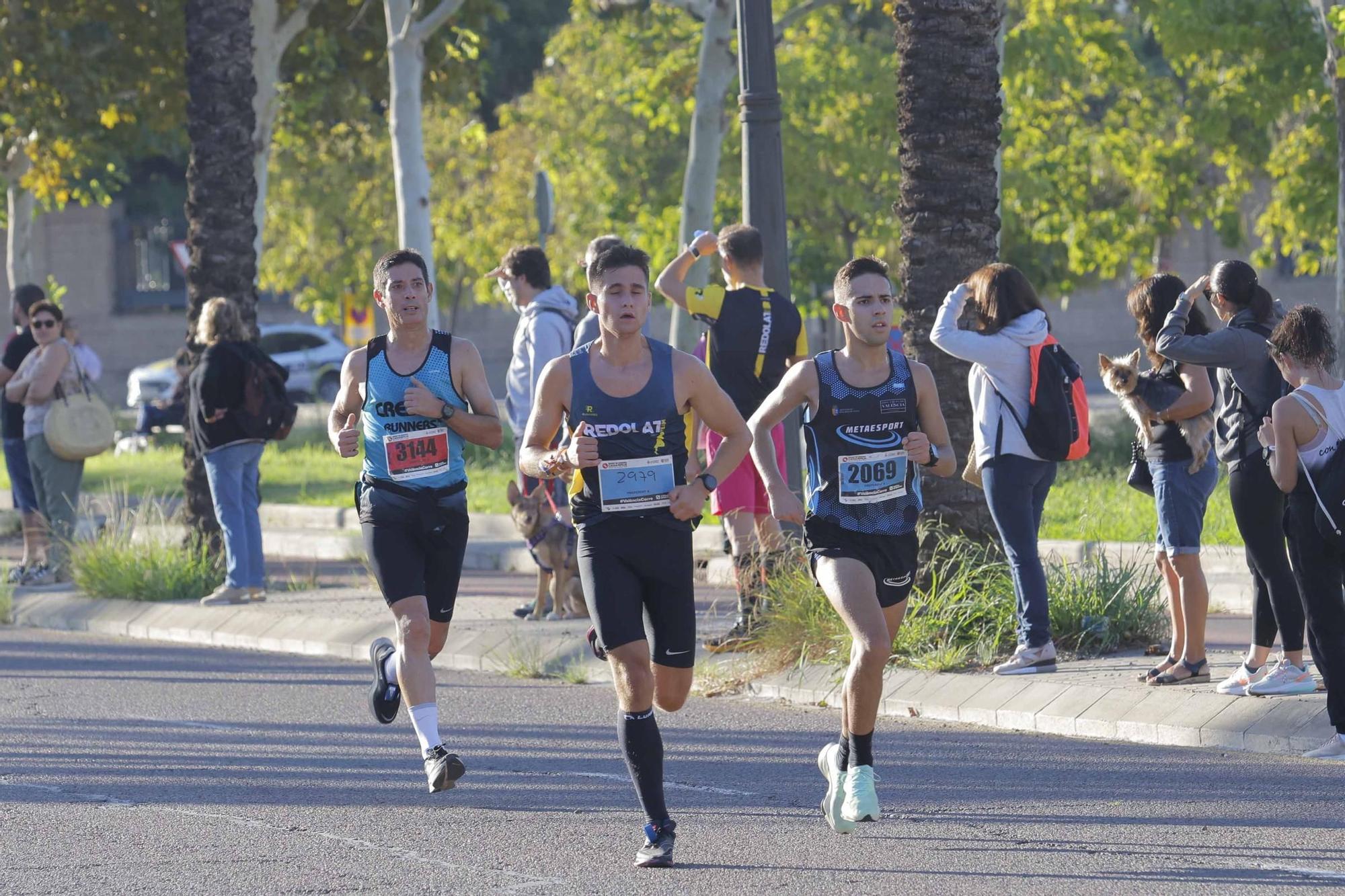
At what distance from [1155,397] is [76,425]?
8.16m

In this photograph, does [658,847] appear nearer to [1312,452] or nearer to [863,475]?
[863,475]

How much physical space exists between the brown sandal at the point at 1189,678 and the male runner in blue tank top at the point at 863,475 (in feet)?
7.66

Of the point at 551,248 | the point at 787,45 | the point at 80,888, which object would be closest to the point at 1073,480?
the point at 80,888

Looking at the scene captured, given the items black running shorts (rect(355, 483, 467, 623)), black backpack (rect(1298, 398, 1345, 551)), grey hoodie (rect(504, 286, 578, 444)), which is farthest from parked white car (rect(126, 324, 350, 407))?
black backpack (rect(1298, 398, 1345, 551))

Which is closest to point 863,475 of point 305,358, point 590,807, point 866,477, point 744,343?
point 866,477

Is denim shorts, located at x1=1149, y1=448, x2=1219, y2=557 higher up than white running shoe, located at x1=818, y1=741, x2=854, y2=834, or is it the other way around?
denim shorts, located at x1=1149, y1=448, x2=1219, y2=557

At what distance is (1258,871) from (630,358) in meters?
2.45

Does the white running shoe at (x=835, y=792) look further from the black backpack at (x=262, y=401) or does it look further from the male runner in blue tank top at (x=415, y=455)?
the black backpack at (x=262, y=401)

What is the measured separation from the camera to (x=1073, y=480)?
18688 millimetres

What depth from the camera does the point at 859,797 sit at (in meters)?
6.61

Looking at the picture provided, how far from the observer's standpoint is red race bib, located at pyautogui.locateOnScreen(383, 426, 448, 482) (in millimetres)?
7559

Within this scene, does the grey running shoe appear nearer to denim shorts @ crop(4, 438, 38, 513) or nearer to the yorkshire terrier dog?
denim shorts @ crop(4, 438, 38, 513)

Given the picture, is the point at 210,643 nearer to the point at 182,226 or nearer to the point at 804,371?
the point at 804,371

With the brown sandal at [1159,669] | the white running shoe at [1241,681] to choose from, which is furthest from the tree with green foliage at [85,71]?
the white running shoe at [1241,681]
